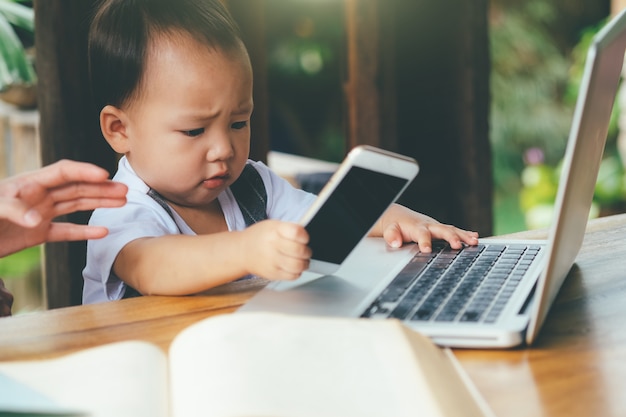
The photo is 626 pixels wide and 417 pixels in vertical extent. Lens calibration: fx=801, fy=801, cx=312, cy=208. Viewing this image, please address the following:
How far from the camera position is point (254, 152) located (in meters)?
2.28

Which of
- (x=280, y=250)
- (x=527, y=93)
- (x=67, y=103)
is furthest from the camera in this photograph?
(x=527, y=93)

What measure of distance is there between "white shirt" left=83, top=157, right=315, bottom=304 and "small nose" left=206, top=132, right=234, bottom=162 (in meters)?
0.13

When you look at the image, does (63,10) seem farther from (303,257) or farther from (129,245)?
(303,257)

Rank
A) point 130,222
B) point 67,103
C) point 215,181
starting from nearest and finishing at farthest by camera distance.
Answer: point 130,222 < point 215,181 < point 67,103

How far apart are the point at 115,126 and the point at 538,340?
2.76 ft

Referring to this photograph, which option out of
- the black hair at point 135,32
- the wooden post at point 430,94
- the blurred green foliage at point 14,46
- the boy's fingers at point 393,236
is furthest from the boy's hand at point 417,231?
the blurred green foliage at point 14,46

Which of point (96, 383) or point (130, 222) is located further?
point (130, 222)

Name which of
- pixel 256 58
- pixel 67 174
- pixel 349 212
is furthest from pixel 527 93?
pixel 67 174

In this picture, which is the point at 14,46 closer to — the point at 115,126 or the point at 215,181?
the point at 115,126

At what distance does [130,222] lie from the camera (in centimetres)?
120

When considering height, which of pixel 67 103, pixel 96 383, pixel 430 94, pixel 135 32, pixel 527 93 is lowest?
pixel 527 93

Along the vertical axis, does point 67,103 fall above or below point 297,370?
below

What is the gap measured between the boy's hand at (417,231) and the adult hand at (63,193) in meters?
0.44

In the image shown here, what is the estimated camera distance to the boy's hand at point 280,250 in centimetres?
90
